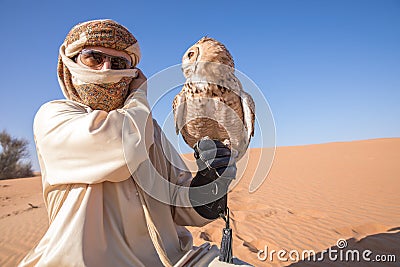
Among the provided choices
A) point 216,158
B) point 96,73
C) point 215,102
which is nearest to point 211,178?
point 216,158

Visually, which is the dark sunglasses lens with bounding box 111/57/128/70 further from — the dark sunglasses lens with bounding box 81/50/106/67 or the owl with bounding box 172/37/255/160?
the owl with bounding box 172/37/255/160

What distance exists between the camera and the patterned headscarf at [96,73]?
1541 mm

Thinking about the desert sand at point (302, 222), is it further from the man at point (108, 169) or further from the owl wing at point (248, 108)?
the man at point (108, 169)

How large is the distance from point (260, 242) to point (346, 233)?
1775mm

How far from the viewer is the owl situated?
2.07 m

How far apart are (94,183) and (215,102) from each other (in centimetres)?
106

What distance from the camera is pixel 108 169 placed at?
51.5 inches

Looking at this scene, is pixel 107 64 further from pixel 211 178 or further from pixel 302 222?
pixel 302 222

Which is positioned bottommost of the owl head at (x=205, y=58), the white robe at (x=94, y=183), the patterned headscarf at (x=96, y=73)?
the white robe at (x=94, y=183)

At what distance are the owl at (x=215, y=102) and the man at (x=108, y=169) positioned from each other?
0.49m

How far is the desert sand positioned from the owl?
26 centimetres

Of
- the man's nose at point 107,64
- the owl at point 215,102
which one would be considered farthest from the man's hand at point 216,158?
the man's nose at point 107,64

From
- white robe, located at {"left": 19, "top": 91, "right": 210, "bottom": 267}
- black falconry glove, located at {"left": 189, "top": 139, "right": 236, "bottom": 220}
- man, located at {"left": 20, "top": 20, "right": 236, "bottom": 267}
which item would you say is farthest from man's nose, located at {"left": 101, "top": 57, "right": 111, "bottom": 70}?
black falconry glove, located at {"left": 189, "top": 139, "right": 236, "bottom": 220}

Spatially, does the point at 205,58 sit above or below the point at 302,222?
above
